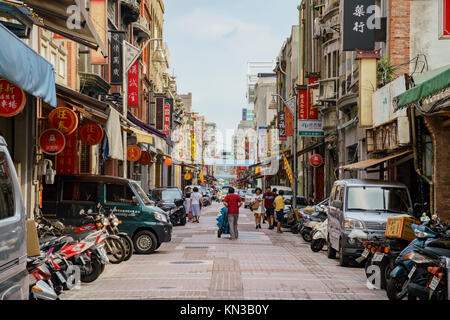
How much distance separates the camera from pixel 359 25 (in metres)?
27.6

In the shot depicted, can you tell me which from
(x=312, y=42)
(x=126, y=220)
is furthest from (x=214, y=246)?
(x=312, y=42)

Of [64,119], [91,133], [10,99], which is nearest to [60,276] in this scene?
[10,99]

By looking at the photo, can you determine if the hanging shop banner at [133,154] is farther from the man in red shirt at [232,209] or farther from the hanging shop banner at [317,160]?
the hanging shop banner at [317,160]

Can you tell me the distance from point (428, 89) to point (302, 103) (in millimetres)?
32088

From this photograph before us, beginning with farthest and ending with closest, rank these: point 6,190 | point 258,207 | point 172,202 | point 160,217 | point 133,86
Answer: point 133,86, point 172,202, point 258,207, point 160,217, point 6,190

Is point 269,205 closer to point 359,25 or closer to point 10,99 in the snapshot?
point 359,25

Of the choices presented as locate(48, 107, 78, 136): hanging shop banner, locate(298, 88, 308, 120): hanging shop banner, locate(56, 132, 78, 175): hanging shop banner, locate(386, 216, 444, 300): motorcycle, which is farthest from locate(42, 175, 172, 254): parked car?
locate(298, 88, 308, 120): hanging shop banner

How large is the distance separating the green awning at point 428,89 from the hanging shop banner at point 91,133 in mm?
11092

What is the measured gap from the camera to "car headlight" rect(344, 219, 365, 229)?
16094 mm

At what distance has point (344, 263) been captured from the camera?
16359 mm

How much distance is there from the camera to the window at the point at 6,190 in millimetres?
6344

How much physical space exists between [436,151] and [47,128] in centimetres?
1064

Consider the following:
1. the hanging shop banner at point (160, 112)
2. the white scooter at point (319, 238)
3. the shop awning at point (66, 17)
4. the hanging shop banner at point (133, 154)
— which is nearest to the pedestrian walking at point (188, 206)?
the hanging shop banner at point (133, 154)

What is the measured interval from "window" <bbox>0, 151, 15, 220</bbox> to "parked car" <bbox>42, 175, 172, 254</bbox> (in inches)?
440
